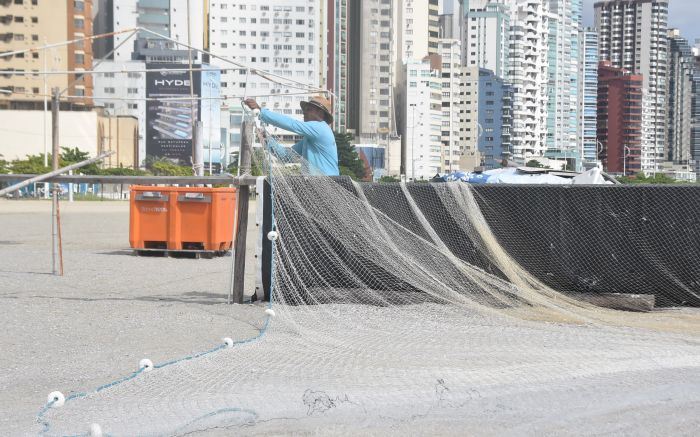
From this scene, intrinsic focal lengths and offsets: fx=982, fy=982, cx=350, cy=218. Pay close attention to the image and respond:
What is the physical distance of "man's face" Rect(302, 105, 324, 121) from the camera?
387 inches

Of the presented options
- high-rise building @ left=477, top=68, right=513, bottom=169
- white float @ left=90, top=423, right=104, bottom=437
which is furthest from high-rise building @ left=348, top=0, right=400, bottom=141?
white float @ left=90, top=423, right=104, bottom=437

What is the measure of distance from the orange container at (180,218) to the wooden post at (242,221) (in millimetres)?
5401

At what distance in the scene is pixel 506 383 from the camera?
520 cm

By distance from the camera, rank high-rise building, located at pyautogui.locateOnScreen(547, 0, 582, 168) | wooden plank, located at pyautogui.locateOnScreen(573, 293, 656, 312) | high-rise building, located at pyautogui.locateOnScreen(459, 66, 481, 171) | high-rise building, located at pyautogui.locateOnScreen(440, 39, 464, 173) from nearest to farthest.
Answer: wooden plank, located at pyautogui.locateOnScreen(573, 293, 656, 312), high-rise building, located at pyautogui.locateOnScreen(440, 39, 464, 173), high-rise building, located at pyautogui.locateOnScreen(459, 66, 481, 171), high-rise building, located at pyautogui.locateOnScreen(547, 0, 582, 168)

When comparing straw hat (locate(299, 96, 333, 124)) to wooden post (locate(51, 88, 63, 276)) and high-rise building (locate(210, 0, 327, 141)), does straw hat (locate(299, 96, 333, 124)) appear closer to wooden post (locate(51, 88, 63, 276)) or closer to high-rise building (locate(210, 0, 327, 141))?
wooden post (locate(51, 88, 63, 276))

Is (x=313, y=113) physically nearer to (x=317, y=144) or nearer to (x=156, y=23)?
(x=317, y=144)

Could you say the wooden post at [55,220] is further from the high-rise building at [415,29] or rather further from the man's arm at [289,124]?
the high-rise building at [415,29]

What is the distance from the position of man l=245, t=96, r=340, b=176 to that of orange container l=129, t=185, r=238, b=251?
18.4 feet

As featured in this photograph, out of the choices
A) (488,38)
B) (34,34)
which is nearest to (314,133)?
(34,34)

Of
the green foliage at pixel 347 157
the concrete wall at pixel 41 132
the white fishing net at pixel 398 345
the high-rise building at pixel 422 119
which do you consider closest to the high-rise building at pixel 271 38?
the high-rise building at pixel 422 119

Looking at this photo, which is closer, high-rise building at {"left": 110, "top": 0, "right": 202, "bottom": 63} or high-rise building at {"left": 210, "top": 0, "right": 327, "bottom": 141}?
high-rise building at {"left": 110, "top": 0, "right": 202, "bottom": 63}

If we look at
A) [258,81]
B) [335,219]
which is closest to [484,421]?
[335,219]

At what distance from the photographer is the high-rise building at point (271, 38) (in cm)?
14100

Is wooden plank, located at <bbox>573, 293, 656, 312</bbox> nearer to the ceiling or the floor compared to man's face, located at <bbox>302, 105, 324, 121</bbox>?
nearer to the floor
